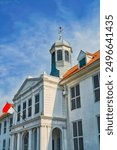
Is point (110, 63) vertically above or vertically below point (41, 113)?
above

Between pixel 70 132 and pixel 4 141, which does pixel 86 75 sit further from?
pixel 4 141

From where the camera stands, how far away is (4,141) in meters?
31.9

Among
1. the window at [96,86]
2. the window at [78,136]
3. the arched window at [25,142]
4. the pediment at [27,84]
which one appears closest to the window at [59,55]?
the pediment at [27,84]

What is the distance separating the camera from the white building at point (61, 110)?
631 inches

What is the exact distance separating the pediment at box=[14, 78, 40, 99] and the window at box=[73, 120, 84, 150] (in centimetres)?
595

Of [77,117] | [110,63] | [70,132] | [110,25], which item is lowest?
[70,132]

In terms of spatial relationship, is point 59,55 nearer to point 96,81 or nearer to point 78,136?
point 96,81

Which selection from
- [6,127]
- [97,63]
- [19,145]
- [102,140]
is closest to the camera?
[102,140]

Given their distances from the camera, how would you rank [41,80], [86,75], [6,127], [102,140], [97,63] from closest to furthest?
[102,140]
[97,63]
[86,75]
[41,80]
[6,127]

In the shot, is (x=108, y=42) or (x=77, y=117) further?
(x=77, y=117)

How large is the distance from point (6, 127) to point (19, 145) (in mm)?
11276

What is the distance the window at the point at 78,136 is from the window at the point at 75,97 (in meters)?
1.44

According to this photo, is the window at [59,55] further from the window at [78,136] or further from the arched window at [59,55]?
the window at [78,136]

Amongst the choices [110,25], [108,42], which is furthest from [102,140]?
[110,25]
